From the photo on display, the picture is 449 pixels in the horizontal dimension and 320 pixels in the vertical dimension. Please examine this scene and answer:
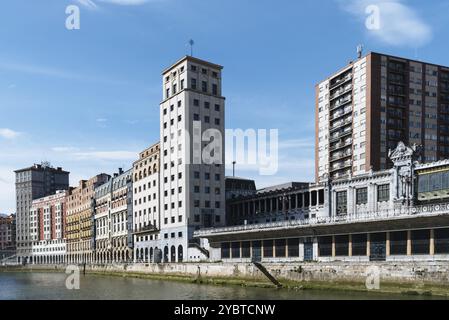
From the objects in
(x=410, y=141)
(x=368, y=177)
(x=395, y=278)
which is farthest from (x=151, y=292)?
(x=410, y=141)

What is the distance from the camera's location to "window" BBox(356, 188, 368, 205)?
88.4 meters

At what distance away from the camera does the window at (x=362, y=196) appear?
88.4 metres

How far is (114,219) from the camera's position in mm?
159625

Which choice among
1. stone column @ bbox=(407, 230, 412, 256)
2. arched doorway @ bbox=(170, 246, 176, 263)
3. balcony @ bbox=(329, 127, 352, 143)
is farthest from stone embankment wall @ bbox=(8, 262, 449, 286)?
balcony @ bbox=(329, 127, 352, 143)

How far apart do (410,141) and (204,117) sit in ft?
160

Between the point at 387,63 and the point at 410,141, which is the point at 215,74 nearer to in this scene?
the point at 387,63

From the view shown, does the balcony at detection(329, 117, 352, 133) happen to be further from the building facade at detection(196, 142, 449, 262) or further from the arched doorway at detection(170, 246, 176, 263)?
the arched doorway at detection(170, 246, 176, 263)

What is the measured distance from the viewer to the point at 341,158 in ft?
399

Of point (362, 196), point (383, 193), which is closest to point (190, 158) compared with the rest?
point (362, 196)

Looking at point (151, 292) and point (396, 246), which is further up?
point (396, 246)

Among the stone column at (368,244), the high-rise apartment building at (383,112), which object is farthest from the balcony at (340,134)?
the stone column at (368,244)

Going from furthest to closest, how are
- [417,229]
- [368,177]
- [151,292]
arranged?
[368,177]
[151,292]
[417,229]

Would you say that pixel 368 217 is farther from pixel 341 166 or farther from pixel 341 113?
pixel 341 113
